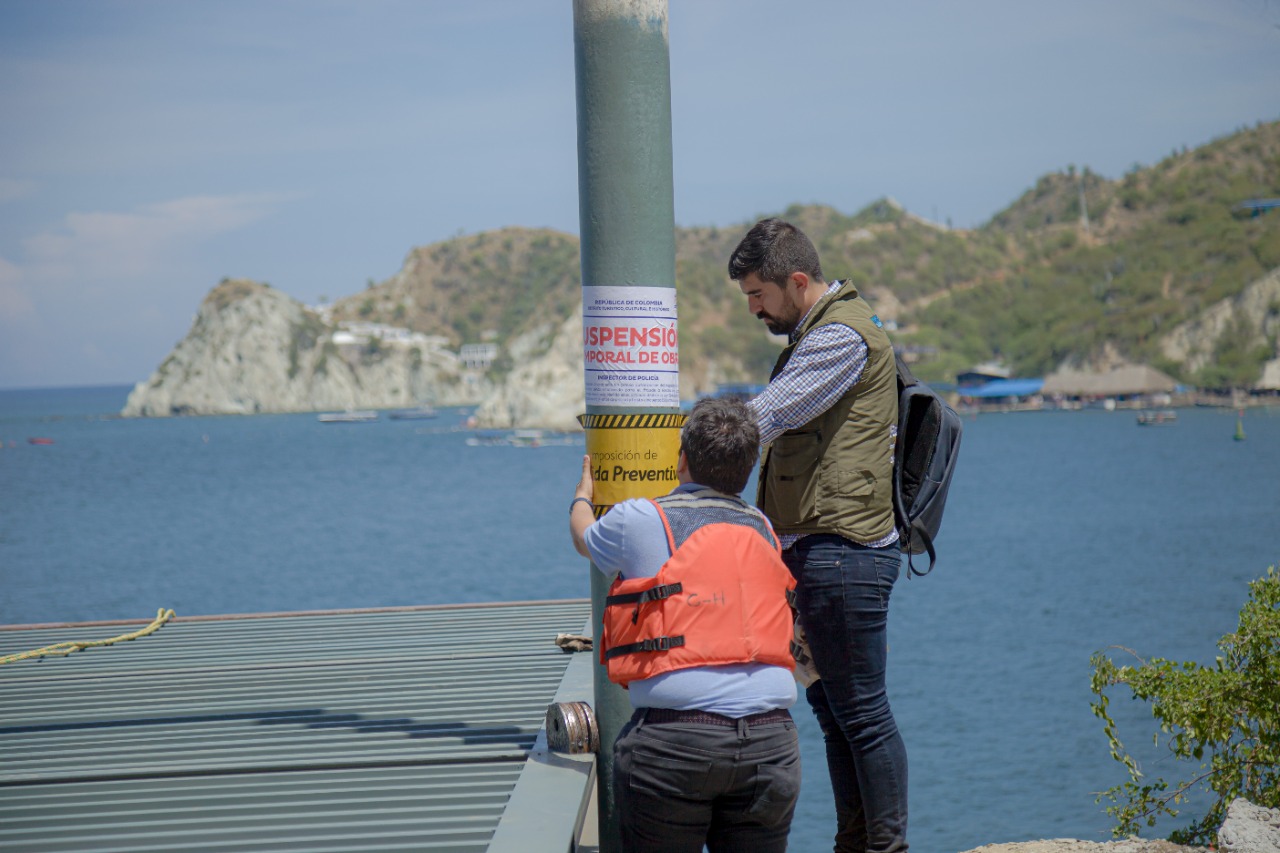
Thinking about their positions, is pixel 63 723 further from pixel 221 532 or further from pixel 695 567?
pixel 221 532

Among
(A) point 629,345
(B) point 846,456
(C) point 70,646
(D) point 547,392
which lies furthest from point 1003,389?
(B) point 846,456

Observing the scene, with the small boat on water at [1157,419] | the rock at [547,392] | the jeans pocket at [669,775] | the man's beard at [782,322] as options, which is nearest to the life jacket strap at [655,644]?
the jeans pocket at [669,775]

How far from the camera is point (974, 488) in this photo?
245ft

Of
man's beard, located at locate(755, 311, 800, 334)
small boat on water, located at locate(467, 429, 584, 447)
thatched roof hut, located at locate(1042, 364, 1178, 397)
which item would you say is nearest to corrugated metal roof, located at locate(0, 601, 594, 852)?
man's beard, located at locate(755, 311, 800, 334)

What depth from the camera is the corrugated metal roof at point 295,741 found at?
3.75 m

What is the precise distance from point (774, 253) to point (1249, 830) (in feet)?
12.3

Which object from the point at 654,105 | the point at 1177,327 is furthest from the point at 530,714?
the point at 1177,327

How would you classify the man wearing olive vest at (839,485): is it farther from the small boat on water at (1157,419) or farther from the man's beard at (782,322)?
the small boat on water at (1157,419)

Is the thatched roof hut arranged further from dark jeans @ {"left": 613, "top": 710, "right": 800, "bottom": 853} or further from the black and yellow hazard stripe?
dark jeans @ {"left": 613, "top": 710, "right": 800, "bottom": 853}

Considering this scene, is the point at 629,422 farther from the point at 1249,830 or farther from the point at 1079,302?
the point at 1079,302

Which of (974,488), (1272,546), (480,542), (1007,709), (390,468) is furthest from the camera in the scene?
(390,468)

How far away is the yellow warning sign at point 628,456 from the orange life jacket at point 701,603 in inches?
34.2

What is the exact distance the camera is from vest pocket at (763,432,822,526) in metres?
3.79

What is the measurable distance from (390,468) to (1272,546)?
253ft
